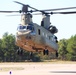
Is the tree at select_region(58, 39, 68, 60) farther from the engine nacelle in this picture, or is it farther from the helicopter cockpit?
the helicopter cockpit

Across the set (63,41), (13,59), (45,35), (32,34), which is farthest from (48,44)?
(63,41)

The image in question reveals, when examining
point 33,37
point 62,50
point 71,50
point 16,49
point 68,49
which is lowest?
point 62,50

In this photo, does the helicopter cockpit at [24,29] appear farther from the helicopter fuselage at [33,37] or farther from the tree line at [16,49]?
the tree line at [16,49]

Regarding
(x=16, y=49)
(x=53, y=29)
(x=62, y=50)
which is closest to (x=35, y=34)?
(x=53, y=29)

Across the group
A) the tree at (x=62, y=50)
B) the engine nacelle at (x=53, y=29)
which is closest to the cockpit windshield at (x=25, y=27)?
the engine nacelle at (x=53, y=29)

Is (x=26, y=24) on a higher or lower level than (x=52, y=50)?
higher

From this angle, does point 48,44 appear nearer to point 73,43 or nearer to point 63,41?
point 73,43

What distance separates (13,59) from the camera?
434ft

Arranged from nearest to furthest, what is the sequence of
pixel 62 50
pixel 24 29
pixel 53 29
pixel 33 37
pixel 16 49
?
pixel 24 29 → pixel 33 37 → pixel 53 29 → pixel 16 49 → pixel 62 50

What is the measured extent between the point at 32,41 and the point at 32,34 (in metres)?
0.81

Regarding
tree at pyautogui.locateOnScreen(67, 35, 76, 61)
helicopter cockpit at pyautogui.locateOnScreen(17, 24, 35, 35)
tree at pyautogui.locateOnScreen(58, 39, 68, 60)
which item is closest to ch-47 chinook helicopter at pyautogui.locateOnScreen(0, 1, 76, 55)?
helicopter cockpit at pyautogui.locateOnScreen(17, 24, 35, 35)

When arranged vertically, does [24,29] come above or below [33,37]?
above

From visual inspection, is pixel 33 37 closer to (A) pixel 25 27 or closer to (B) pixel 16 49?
(A) pixel 25 27

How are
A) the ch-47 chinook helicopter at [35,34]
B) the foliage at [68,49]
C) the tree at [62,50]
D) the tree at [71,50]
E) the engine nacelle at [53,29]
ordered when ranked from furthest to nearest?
1. the tree at [62,50]
2. the foliage at [68,49]
3. the tree at [71,50]
4. the engine nacelle at [53,29]
5. the ch-47 chinook helicopter at [35,34]
